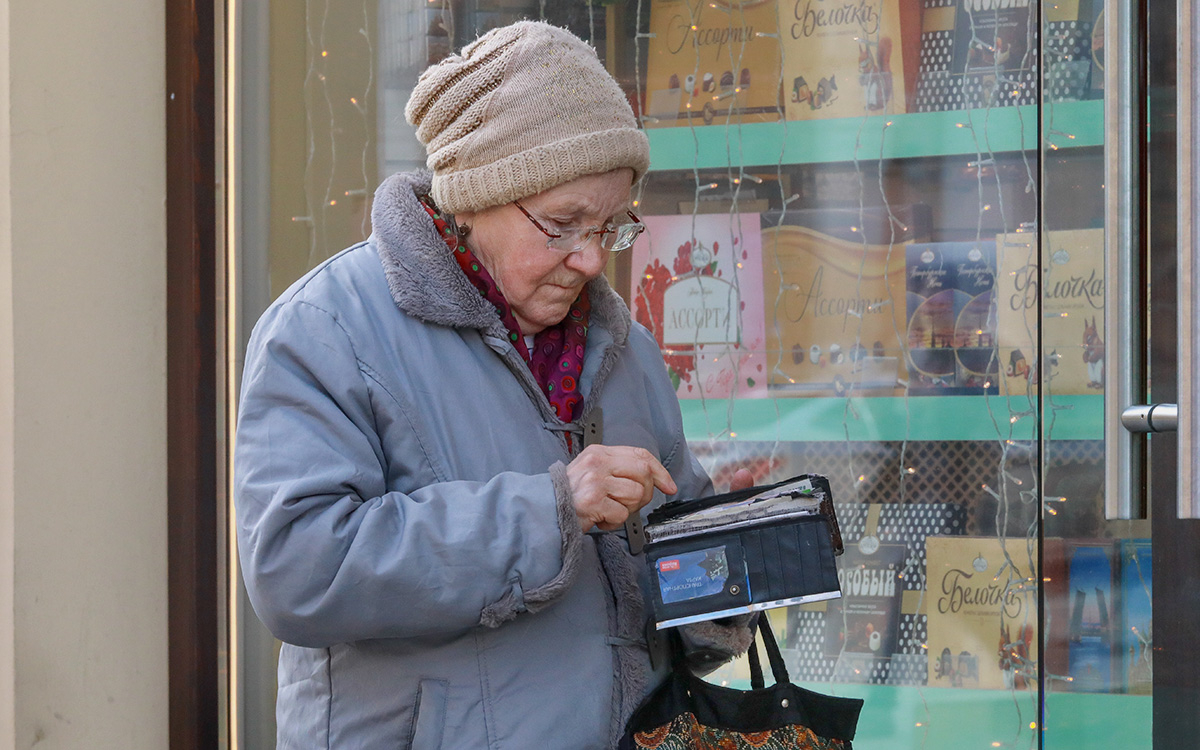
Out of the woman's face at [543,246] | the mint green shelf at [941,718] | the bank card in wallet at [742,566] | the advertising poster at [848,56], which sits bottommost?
the mint green shelf at [941,718]

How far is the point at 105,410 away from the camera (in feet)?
8.17

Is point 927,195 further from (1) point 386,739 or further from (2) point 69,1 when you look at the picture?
→ (2) point 69,1

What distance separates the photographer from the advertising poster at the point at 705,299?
2.68 m

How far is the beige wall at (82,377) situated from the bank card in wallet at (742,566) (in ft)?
5.09

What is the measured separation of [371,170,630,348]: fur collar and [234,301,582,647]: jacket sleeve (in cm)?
13

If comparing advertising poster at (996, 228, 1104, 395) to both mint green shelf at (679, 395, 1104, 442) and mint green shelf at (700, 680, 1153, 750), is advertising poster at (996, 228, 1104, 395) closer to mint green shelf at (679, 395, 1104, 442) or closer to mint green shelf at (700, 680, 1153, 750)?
mint green shelf at (679, 395, 1104, 442)

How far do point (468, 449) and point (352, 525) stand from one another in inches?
8.3

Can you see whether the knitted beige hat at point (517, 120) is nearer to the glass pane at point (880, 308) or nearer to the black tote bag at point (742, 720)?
the black tote bag at point (742, 720)

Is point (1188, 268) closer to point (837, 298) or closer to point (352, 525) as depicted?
point (352, 525)

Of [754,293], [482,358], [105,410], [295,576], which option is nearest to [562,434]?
[482,358]

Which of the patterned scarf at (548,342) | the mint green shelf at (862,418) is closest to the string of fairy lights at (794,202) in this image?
the mint green shelf at (862,418)

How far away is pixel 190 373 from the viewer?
2.63m

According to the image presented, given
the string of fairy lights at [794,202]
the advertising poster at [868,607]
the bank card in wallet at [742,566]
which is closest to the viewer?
the bank card in wallet at [742,566]

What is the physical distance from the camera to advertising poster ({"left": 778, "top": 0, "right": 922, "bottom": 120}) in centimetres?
257
